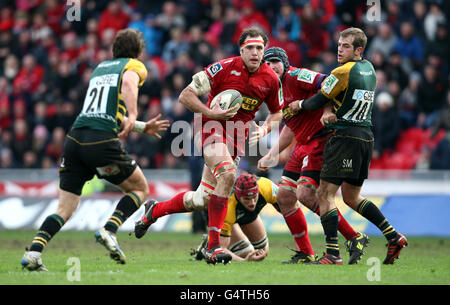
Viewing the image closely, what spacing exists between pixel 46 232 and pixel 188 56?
38.8 feet

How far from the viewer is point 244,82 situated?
29.9ft

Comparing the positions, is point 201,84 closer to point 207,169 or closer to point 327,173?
point 207,169

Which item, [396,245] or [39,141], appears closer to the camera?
[396,245]

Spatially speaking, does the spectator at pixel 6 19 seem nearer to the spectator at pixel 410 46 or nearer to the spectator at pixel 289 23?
the spectator at pixel 289 23

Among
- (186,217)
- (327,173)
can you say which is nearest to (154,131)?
(327,173)

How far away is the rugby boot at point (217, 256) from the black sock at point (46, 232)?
1.77 meters

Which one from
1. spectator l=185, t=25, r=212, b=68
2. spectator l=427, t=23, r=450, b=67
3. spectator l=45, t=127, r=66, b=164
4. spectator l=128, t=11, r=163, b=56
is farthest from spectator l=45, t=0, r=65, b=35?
spectator l=427, t=23, r=450, b=67

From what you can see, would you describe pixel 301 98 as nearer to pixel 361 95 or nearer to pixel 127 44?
pixel 361 95

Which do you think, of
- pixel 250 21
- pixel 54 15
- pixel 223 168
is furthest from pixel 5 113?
pixel 223 168

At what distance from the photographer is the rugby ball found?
8898 millimetres

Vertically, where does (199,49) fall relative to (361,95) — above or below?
above

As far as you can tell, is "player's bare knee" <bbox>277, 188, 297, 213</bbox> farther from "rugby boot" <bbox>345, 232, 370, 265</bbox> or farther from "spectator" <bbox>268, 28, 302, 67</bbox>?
"spectator" <bbox>268, 28, 302, 67</bbox>

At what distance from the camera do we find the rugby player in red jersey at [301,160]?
9445mm

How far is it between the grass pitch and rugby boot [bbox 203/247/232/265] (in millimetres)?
86
